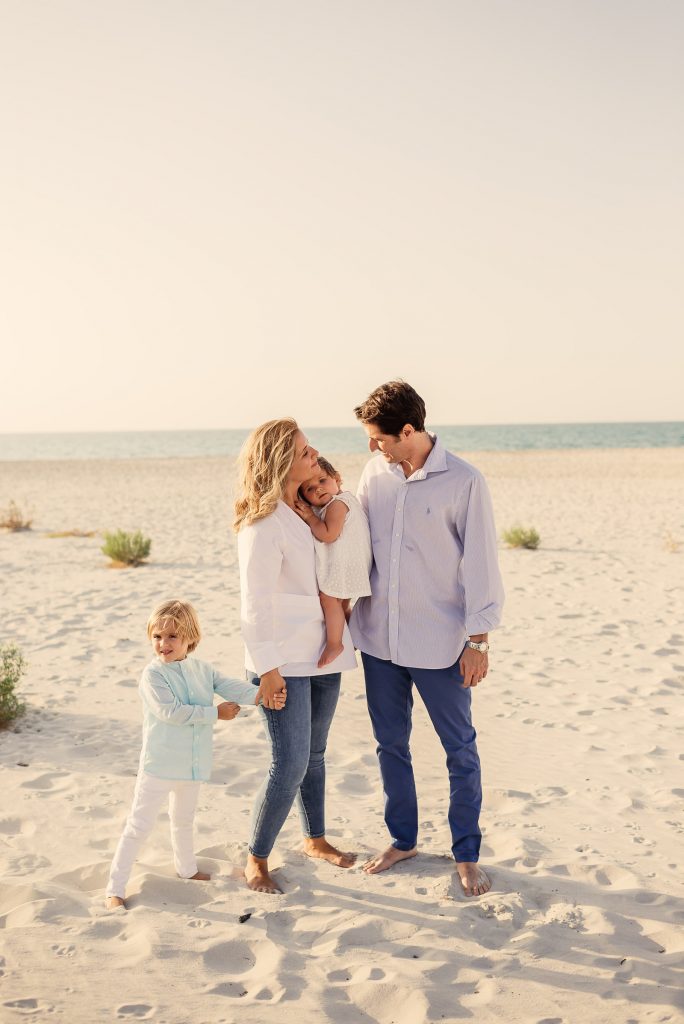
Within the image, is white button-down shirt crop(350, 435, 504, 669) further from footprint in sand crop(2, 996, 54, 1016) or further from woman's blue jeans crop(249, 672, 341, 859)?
footprint in sand crop(2, 996, 54, 1016)

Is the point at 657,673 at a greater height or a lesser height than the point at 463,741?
lesser

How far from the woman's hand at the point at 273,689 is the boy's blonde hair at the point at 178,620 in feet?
1.07

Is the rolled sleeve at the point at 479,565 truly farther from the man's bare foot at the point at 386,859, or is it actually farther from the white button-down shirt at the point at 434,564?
the man's bare foot at the point at 386,859

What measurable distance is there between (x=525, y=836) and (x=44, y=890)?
79.9 inches

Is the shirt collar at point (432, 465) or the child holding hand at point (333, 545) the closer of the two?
the child holding hand at point (333, 545)

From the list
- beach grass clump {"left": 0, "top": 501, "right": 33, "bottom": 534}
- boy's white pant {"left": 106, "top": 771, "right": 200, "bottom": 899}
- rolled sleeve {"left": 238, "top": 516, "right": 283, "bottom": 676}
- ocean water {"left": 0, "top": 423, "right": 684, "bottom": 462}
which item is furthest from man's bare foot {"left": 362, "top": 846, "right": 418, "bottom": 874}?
ocean water {"left": 0, "top": 423, "right": 684, "bottom": 462}

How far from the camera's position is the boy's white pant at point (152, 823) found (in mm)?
3207

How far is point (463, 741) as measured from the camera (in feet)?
11.2

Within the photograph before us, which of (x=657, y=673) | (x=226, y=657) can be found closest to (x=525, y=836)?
(x=657, y=673)

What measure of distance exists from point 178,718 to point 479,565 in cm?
128

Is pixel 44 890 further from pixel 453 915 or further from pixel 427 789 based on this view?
pixel 427 789

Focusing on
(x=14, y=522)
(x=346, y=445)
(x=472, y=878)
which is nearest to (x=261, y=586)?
(x=472, y=878)

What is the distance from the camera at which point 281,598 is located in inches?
125

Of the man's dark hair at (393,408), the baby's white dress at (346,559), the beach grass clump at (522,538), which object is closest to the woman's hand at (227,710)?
the baby's white dress at (346,559)
